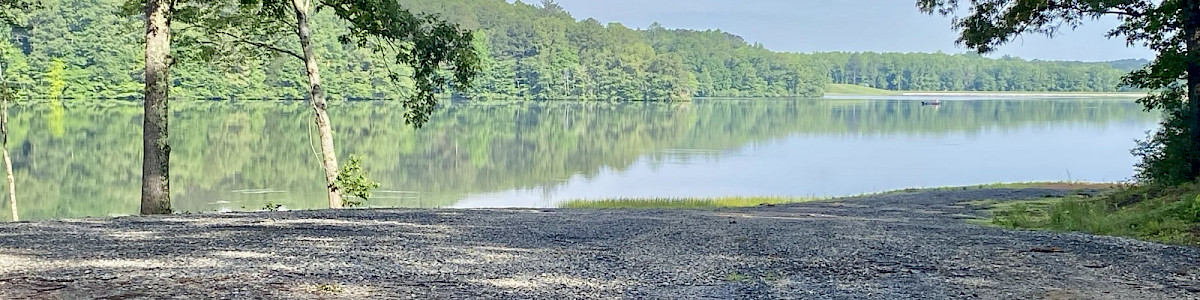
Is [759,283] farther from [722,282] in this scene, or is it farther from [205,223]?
[205,223]

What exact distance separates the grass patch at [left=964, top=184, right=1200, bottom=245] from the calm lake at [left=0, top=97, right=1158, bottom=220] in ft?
52.0

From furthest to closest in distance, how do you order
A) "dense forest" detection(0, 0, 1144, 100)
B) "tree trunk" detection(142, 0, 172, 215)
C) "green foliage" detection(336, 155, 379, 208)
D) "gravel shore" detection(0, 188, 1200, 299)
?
"dense forest" detection(0, 0, 1144, 100) → "green foliage" detection(336, 155, 379, 208) → "tree trunk" detection(142, 0, 172, 215) → "gravel shore" detection(0, 188, 1200, 299)

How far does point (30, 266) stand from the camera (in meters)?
7.07

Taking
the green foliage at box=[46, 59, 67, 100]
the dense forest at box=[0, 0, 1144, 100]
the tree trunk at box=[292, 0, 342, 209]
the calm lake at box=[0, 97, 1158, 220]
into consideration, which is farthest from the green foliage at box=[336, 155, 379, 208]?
the green foliage at box=[46, 59, 67, 100]

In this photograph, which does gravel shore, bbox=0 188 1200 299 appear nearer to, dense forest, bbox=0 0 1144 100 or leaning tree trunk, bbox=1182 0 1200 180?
leaning tree trunk, bbox=1182 0 1200 180

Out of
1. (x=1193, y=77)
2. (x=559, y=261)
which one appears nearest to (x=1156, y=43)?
(x=1193, y=77)

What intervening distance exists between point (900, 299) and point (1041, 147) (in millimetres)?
53745

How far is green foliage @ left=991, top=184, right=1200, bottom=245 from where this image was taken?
10.3 m

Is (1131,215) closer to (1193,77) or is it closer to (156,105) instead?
(1193,77)

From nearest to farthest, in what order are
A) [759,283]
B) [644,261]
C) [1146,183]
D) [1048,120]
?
[759,283] → [644,261] → [1146,183] → [1048,120]

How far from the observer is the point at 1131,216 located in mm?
11930

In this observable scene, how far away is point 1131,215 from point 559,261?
24.6ft

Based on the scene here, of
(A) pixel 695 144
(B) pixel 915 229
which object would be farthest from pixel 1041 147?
(B) pixel 915 229

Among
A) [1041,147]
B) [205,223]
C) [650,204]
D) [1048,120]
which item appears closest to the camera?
[205,223]
